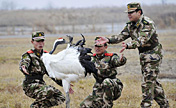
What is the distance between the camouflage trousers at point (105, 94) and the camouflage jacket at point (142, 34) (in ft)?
2.75

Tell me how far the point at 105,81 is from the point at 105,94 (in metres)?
0.27

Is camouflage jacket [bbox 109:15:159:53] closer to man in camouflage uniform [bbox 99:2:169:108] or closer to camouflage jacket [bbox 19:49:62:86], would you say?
man in camouflage uniform [bbox 99:2:169:108]

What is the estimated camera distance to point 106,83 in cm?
614

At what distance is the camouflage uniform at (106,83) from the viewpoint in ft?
20.3

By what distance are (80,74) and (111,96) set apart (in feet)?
2.85

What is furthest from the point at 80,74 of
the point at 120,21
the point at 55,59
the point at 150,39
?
the point at 120,21

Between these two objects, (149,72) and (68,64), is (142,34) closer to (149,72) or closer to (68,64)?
(149,72)

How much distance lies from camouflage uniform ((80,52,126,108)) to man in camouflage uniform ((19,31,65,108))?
2.44ft

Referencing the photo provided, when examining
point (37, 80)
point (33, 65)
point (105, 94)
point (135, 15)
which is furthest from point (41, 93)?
point (135, 15)

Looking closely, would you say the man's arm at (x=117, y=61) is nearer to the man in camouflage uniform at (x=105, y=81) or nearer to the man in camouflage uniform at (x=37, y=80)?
the man in camouflage uniform at (x=105, y=81)

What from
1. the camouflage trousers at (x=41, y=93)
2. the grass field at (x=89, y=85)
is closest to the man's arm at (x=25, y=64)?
the camouflage trousers at (x=41, y=93)

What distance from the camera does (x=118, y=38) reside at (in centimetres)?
686

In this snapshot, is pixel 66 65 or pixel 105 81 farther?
pixel 105 81

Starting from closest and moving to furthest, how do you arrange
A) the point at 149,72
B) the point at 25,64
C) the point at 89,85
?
the point at 25,64 < the point at 149,72 < the point at 89,85
